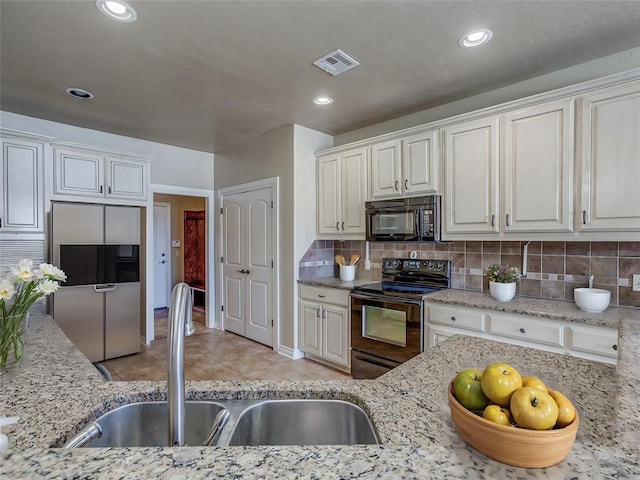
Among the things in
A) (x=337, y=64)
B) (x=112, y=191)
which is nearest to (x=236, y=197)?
(x=112, y=191)

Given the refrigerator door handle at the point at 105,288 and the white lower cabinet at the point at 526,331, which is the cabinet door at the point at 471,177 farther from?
the refrigerator door handle at the point at 105,288

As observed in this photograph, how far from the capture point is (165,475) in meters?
0.61

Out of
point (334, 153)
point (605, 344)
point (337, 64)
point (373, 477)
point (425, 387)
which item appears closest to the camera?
point (373, 477)

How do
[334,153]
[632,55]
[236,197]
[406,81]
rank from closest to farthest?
[632,55]
[406,81]
[334,153]
[236,197]

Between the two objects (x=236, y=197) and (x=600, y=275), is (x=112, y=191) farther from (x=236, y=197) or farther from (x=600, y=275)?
(x=600, y=275)

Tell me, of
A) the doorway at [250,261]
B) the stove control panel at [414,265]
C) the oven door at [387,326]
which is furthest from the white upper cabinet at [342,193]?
the oven door at [387,326]

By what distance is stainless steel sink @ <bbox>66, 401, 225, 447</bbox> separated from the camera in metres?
0.99

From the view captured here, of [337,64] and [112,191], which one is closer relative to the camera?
[337,64]

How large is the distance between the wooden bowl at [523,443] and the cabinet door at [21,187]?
12.5ft

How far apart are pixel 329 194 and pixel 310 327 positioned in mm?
1451

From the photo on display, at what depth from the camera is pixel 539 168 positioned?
233cm

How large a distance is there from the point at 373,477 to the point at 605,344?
6.74ft

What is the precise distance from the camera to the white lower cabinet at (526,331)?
1.96 metres

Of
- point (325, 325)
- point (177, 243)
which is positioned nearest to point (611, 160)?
point (325, 325)
